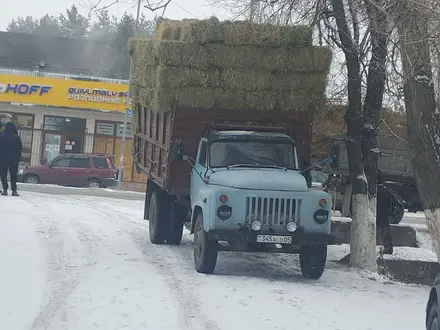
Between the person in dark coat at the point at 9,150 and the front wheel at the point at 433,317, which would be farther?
the person in dark coat at the point at 9,150

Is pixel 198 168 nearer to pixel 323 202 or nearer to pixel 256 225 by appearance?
pixel 256 225

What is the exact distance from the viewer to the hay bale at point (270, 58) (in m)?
12.3

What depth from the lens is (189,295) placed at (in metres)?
9.75

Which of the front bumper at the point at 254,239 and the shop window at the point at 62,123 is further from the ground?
the shop window at the point at 62,123

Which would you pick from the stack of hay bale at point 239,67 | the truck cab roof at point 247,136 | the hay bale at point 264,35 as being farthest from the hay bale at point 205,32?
the truck cab roof at point 247,136

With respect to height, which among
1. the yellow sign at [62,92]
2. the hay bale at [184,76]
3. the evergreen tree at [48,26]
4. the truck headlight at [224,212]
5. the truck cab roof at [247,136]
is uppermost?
the evergreen tree at [48,26]

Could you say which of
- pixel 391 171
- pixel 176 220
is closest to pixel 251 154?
pixel 176 220

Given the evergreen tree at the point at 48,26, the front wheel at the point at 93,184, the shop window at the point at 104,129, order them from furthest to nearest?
the evergreen tree at the point at 48,26
the shop window at the point at 104,129
the front wheel at the point at 93,184

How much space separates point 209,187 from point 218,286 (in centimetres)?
171

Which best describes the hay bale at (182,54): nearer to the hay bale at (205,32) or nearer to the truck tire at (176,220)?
the hay bale at (205,32)

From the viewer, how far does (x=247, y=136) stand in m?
12.5

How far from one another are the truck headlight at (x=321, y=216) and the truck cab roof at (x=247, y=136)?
5.48 feet

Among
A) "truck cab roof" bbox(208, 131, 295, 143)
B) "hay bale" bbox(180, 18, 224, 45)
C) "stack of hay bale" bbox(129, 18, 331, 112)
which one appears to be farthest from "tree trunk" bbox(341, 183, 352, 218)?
"hay bale" bbox(180, 18, 224, 45)

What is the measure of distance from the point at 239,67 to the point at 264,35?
623 mm
